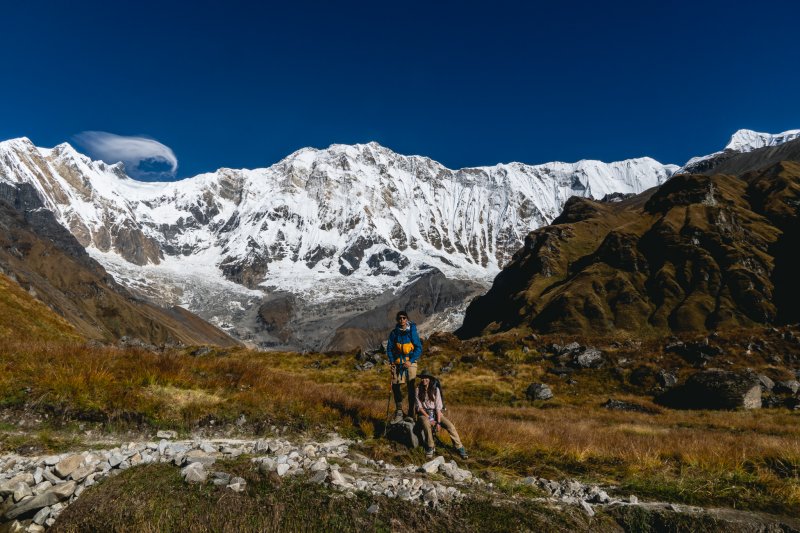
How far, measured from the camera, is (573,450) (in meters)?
12.2

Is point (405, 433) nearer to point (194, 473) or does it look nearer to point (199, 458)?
point (199, 458)

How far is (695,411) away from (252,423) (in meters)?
25.5

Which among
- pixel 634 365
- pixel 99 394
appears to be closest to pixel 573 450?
pixel 99 394

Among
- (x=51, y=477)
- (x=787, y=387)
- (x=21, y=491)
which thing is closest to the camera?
(x=21, y=491)

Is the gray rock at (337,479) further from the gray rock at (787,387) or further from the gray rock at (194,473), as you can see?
the gray rock at (787,387)

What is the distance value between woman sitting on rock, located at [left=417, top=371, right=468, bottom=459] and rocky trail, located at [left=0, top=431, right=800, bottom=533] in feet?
4.23

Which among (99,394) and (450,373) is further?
(450,373)

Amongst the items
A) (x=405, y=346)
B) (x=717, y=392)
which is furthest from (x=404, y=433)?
(x=717, y=392)

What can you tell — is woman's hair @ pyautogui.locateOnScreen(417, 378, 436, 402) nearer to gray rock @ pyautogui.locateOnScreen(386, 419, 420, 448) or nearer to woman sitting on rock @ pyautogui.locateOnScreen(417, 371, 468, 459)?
woman sitting on rock @ pyautogui.locateOnScreen(417, 371, 468, 459)

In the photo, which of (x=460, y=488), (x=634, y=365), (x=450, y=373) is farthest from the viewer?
(x=450, y=373)

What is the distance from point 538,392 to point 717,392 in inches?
414

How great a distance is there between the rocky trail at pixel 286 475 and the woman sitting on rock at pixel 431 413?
129 cm

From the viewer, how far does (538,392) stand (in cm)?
3316

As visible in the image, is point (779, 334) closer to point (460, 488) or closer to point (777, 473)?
point (777, 473)
